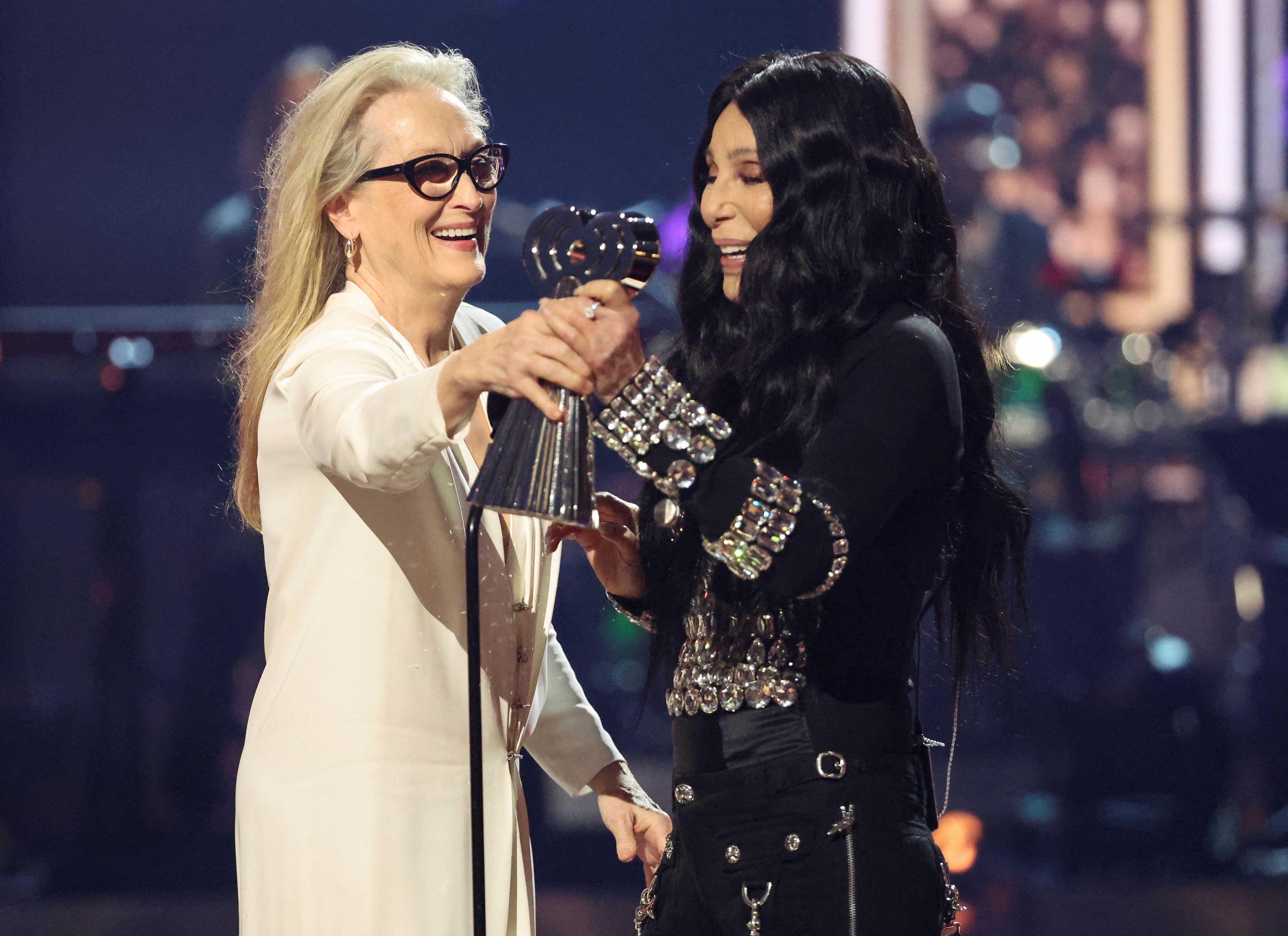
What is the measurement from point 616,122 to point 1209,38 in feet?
6.98

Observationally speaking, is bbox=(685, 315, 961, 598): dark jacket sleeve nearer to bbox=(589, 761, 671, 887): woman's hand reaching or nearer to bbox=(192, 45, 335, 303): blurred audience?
bbox=(589, 761, 671, 887): woman's hand reaching

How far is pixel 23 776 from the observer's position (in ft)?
11.2

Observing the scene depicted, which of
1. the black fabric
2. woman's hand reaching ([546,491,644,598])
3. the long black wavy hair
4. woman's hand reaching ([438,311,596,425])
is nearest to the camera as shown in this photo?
woman's hand reaching ([438,311,596,425])

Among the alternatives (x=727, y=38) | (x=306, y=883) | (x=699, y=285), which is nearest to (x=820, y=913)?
(x=306, y=883)

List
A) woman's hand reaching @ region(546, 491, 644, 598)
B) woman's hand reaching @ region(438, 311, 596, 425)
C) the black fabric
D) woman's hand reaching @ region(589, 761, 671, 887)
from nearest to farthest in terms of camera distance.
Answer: woman's hand reaching @ region(438, 311, 596, 425) → the black fabric → woman's hand reaching @ region(546, 491, 644, 598) → woman's hand reaching @ region(589, 761, 671, 887)

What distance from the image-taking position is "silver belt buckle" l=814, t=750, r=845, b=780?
1237 mm

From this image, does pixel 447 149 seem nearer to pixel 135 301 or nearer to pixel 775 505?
pixel 775 505

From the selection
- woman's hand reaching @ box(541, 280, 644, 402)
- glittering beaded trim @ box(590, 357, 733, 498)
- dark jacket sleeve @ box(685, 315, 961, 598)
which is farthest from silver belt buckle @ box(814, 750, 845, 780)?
woman's hand reaching @ box(541, 280, 644, 402)

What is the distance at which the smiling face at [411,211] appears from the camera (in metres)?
1.52

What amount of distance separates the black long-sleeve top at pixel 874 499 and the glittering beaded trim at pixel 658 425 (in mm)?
24

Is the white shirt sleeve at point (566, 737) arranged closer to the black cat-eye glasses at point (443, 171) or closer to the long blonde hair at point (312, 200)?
the long blonde hair at point (312, 200)

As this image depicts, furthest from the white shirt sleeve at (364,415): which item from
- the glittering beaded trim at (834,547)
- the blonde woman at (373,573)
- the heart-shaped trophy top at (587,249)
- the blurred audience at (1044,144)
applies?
the blurred audience at (1044,144)

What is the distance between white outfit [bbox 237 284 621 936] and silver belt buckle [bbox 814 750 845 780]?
38 centimetres

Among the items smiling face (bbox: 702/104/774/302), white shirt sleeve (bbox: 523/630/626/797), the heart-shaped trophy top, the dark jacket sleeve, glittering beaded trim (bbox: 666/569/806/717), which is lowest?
white shirt sleeve (bbox: 523/630/626/797)
